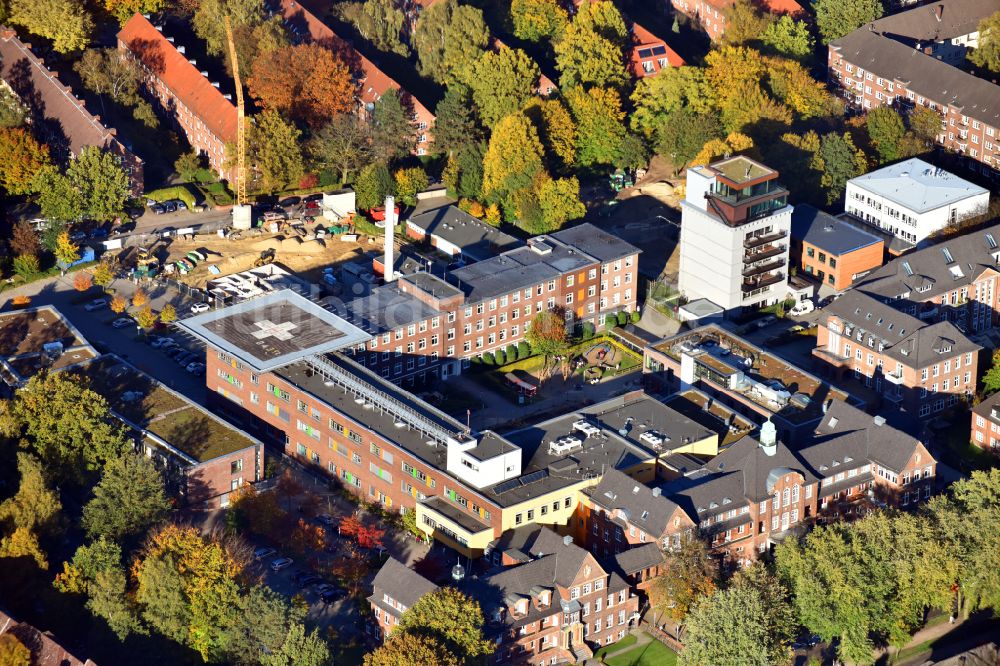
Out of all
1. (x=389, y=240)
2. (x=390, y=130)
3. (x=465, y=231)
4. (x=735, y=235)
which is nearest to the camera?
(x=735, y=235)

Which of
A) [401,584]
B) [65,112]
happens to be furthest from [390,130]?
[401,584]

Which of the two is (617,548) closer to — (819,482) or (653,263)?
(819,482)

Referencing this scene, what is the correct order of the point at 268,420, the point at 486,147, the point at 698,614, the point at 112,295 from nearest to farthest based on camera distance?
the point at 698,614 → the point at 268,420 → the point at 112,295 → the point at 486,147

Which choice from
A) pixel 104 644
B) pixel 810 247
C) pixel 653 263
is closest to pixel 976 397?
pixel 810 247

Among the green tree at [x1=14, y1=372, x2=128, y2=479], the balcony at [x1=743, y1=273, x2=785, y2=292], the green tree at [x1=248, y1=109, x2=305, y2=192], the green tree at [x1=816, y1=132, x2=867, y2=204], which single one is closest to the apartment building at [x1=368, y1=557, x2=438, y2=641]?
the green tree at [x1=14, y1=372, x2=128, y2=479]

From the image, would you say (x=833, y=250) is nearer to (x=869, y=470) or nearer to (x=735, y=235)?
(x=735, y=235)

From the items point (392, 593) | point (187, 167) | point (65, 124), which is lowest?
point (392, 593)

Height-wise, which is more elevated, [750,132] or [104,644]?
Result: [750,132]
